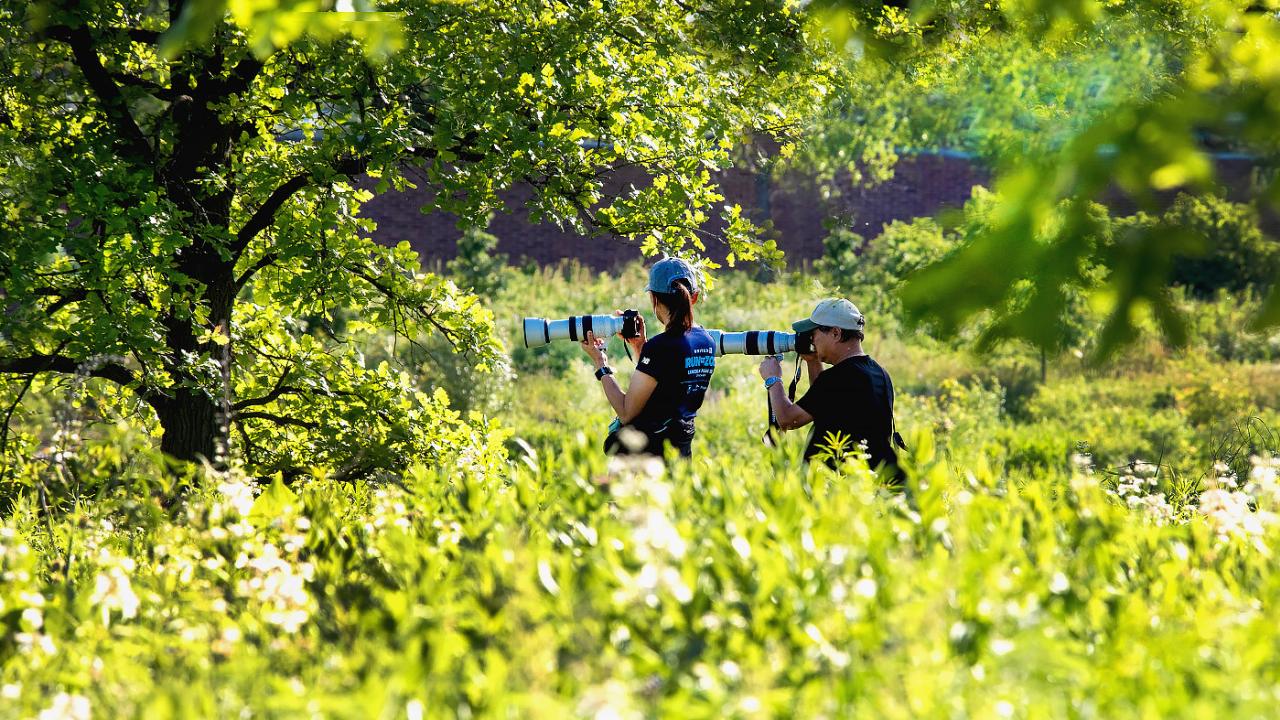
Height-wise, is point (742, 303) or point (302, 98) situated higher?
point (302, 98)

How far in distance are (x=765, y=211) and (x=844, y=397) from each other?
2424 centimetres

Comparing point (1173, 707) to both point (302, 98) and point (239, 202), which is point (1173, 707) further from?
point (239, 202)

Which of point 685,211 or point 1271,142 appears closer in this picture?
point 1271,142

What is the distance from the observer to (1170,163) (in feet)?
9.86

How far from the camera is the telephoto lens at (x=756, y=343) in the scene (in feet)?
18.2

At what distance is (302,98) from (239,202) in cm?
179

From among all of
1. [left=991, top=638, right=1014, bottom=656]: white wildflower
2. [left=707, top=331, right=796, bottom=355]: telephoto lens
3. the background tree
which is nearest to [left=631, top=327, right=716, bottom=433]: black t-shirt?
[left=707, top=331, right=796, bottom=355]: telephoto lens

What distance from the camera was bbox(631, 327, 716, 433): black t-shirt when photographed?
4.85 meters

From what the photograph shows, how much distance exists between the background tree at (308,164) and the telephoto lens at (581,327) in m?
1.25

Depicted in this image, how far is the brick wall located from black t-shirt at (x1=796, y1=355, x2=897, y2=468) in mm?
16665

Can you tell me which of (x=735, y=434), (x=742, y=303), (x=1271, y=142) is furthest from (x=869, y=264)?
(x=1271, y=142)

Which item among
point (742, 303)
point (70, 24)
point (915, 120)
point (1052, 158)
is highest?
point (70, 24)

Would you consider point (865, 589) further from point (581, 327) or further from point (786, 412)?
point (581, 327)

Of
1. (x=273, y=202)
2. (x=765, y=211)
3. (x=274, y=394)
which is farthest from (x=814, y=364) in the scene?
(x=765, y=211)
